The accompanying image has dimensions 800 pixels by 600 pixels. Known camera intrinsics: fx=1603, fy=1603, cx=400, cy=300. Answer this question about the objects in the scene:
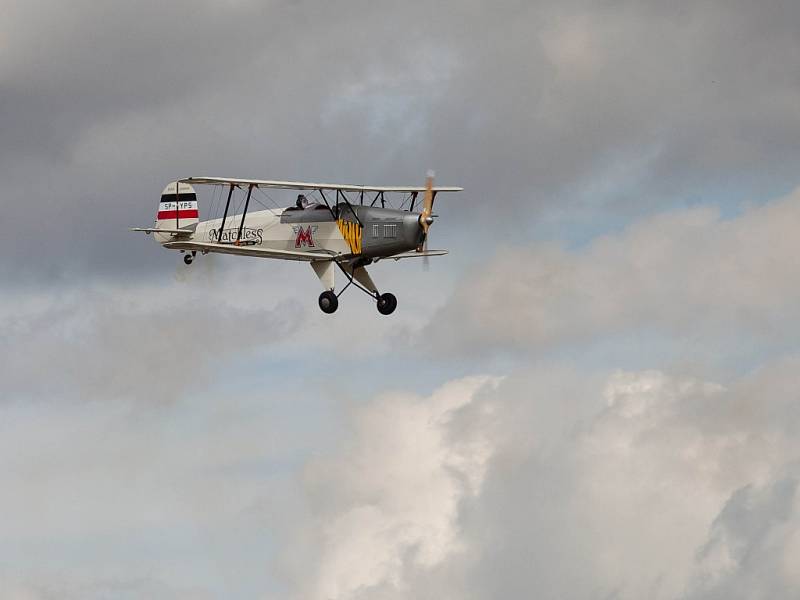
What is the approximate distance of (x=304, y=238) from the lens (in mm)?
65750

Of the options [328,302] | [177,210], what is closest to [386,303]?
[328,302]

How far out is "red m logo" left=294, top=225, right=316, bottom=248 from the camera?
215 feet

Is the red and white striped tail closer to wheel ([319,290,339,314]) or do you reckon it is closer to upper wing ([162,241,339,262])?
upper wing ([162,241,339,262])

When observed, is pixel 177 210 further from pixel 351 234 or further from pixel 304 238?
pixel 351 234

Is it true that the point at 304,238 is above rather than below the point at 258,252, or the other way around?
above

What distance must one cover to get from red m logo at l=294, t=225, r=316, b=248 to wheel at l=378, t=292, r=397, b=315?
3.66 meters

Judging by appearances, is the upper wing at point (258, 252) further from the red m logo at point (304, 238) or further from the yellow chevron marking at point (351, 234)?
the yellow chevron marking at point (351, 234)

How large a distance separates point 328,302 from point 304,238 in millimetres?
3086

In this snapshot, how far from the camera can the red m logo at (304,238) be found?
65438mm

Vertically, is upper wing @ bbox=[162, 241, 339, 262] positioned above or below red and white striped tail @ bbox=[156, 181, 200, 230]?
below

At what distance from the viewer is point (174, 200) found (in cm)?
7244

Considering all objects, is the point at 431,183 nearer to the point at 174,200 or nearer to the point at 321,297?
the point at 321,297

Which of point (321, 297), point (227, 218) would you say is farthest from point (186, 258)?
point (321, 297)

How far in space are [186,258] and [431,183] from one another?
1210cm
